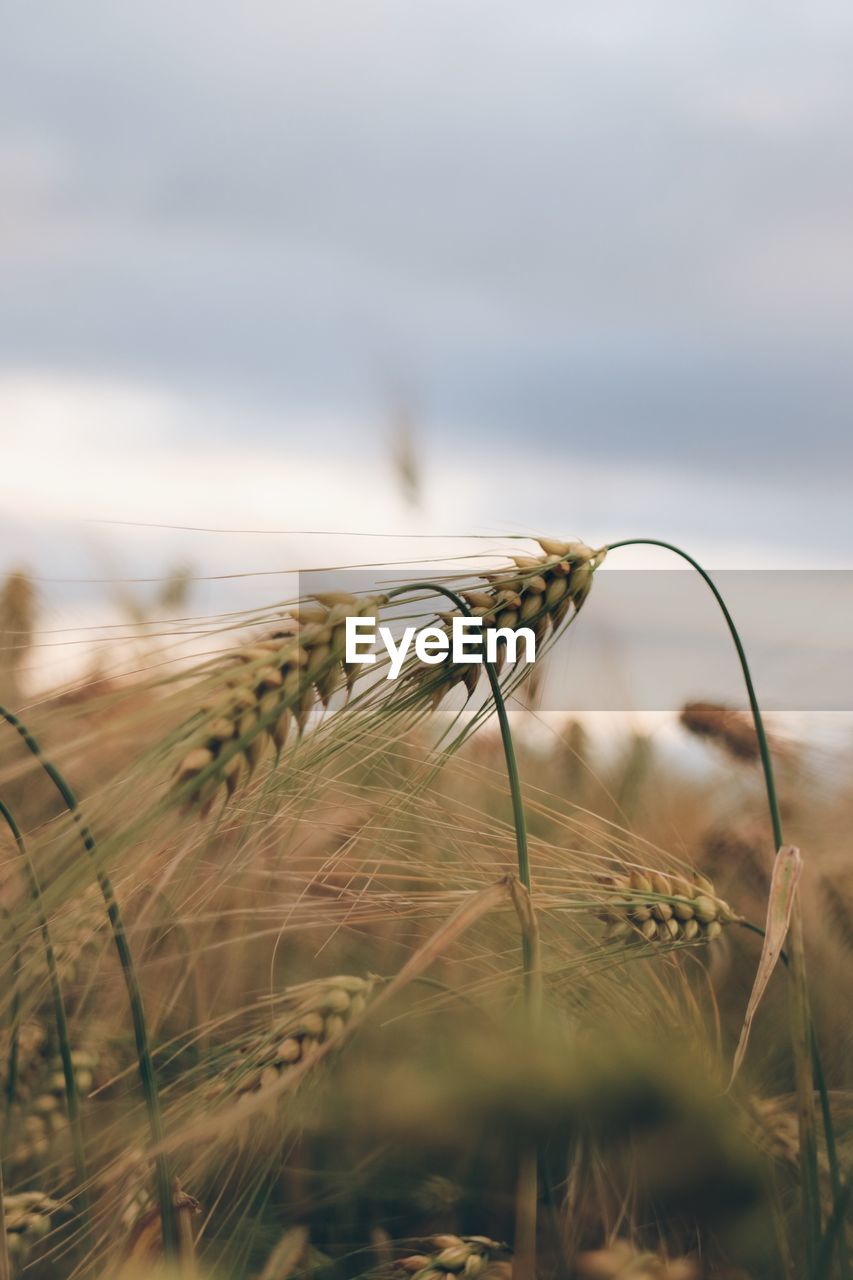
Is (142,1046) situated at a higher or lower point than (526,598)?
lower

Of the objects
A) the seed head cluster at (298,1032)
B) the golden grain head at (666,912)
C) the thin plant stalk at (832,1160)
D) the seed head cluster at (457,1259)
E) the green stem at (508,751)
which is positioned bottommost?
the seed head cluster at (457,1259)

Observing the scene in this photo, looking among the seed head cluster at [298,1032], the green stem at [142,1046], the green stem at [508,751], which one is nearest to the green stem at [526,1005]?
the green stem at [508,751]

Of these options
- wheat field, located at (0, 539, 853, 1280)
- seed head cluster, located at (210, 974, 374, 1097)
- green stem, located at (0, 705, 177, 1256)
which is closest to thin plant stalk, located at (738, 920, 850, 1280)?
wheat field, located at (0, 539, 853, 1280)

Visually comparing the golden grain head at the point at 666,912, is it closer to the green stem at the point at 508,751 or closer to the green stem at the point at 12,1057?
the green stem at the point at 508,751

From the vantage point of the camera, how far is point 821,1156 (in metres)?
0.99

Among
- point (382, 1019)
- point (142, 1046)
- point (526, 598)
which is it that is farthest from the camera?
point (382, 1019)

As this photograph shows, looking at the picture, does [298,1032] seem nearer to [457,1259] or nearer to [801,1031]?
[457,1259]

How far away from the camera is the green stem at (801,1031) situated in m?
0.80

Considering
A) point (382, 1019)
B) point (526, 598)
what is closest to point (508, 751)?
point (526, 598)

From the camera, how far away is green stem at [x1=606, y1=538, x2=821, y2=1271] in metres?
0.80

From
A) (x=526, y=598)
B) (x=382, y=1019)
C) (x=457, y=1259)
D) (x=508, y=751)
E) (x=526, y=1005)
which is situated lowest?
(x=457, y=1259)

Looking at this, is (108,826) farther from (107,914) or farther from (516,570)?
(516,570)

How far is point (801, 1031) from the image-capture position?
A: 86 centimetres

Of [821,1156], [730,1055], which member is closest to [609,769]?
[730,1055]
